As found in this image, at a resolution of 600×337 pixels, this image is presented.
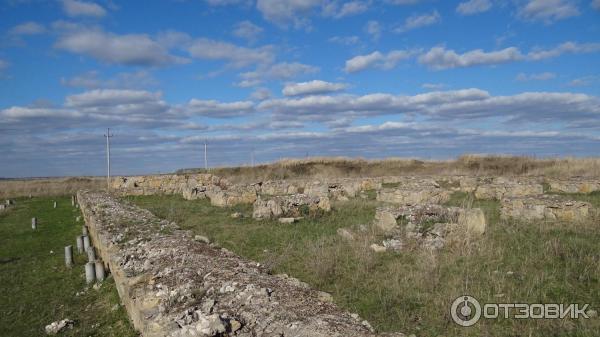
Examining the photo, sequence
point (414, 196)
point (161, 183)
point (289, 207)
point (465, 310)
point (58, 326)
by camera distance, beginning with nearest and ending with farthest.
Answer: point (465, 310) → point (58, 326) → point (289, 207) → point (414, 196) → point (161, 183)

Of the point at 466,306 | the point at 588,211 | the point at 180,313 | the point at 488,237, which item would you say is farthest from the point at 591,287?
the point at 588,211

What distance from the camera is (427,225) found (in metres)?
8.61

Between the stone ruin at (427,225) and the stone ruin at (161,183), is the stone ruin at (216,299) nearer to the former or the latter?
the stone ruin at (427,225)

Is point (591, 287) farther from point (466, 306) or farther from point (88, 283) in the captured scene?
point (88, 283)

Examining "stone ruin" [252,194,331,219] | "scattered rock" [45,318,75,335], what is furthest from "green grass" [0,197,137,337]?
"stone ruin" [252,194,331,219]

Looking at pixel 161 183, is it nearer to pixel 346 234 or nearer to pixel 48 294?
pixel 48 294

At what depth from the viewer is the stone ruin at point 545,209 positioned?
32.2 feet

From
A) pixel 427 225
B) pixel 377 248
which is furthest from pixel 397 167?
pixel 377 248

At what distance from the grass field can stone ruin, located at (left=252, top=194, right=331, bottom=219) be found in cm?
320

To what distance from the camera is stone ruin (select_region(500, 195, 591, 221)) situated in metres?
9.80

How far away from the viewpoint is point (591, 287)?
196 inches

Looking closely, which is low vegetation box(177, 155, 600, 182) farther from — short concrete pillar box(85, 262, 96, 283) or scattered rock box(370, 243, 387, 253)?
scattered rock box(370, 243, 387, 253)

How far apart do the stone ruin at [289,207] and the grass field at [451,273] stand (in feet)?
10.5

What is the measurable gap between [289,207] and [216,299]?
847cm
